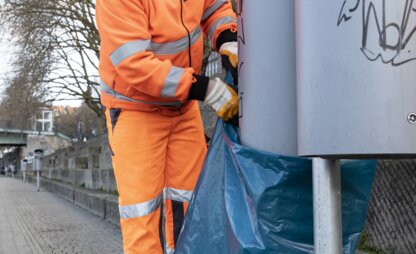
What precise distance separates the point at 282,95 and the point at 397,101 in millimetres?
472

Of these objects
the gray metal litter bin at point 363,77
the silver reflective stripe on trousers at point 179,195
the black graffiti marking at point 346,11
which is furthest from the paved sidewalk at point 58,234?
the black graffiti marking at point 346,11

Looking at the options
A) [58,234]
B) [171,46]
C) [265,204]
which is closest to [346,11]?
[265,204]

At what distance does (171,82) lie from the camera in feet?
6.79

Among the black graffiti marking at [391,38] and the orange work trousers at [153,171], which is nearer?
the black graffiti marking at [391,38]

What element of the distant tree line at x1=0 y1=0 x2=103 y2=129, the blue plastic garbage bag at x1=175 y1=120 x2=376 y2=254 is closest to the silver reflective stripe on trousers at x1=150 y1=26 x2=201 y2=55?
the blue plastic garbage bag at x1=175 y1=120 x2=376 y2=254

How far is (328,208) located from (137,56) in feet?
3.13

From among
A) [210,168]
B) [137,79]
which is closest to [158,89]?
[137,79]

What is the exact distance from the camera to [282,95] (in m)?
1.79

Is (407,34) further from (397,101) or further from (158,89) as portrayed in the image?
(158,89)

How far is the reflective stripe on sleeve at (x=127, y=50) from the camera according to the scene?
2.08 m

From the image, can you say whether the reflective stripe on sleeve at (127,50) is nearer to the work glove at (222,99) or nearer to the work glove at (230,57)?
the work glove at (222,99)

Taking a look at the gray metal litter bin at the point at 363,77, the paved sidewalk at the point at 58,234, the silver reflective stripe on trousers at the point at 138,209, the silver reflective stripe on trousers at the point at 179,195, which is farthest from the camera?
the paved sidewalk at the point at 58,234

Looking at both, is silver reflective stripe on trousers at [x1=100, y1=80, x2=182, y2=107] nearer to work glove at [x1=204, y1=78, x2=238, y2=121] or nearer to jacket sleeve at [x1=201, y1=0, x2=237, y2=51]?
work glove at [x1=204, y1=78, x2=238, y2=121]

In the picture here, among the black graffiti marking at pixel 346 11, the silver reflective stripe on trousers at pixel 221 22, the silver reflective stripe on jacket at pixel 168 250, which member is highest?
the silver reflective stripe on trousers at pixel 221 22
